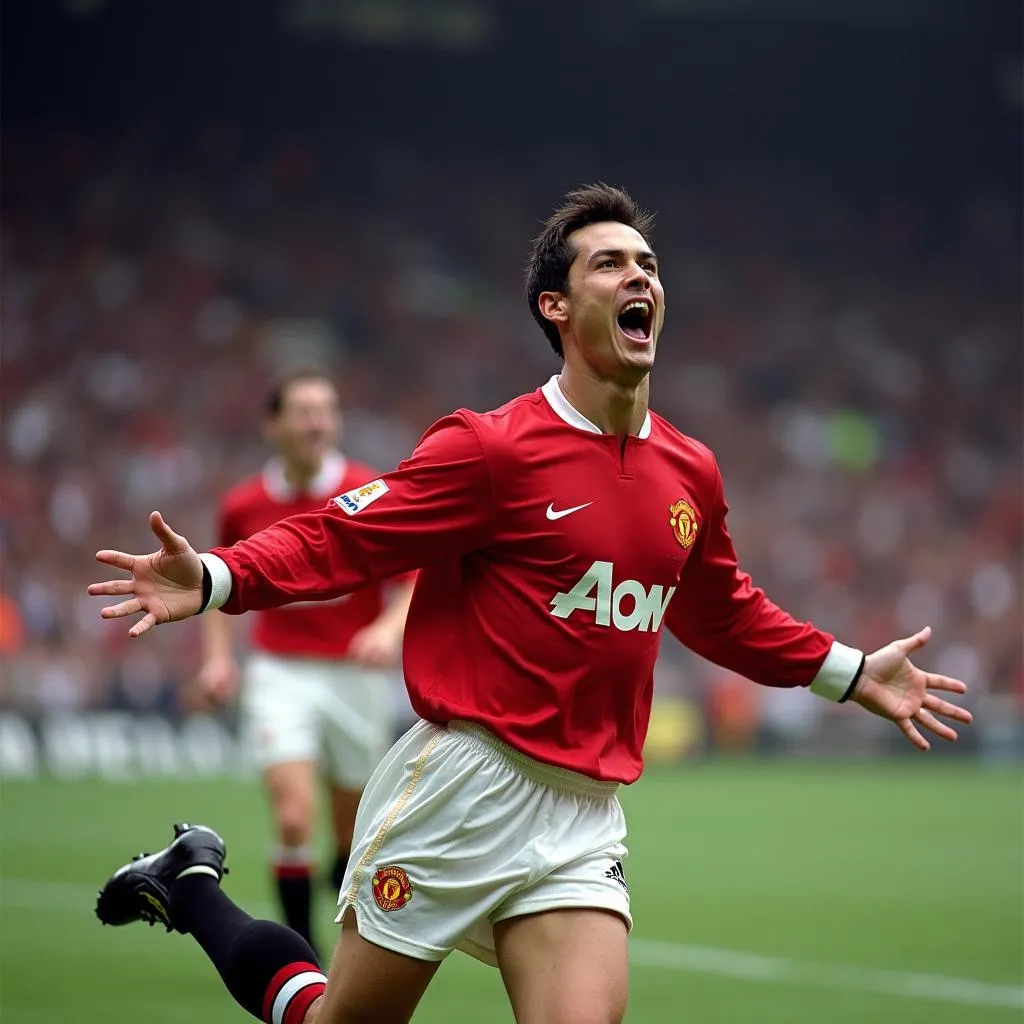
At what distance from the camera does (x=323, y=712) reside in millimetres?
8578

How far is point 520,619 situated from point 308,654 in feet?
13.9

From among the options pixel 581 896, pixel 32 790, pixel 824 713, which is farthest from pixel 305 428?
pixel 824 713

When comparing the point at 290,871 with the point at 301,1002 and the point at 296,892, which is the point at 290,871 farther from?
the point at 301,1002

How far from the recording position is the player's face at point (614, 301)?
4621 mm

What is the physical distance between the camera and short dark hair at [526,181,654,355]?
4773 millimetres

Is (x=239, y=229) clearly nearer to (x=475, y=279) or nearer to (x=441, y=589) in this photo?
(x=475, y=279)

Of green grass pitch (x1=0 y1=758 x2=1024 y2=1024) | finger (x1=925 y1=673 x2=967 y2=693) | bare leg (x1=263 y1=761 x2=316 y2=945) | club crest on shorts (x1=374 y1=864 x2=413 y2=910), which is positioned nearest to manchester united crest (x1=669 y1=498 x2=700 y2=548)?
finger (x1=925 y1=673 x2=967 y2=693)

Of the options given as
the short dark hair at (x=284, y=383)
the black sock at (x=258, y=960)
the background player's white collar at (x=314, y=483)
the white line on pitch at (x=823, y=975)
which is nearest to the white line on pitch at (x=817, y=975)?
the white line on pitch at (x=823, y=975)

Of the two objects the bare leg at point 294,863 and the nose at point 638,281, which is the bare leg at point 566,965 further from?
the bare leg at point 294,863

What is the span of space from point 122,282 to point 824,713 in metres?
12.3

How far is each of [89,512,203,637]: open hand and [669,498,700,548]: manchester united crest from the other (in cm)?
127

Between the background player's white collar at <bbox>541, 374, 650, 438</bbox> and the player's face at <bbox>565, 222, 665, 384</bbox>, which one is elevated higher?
the player's face at <bbox>565, 222, 665, 384</bbox>

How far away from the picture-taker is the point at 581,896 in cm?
441

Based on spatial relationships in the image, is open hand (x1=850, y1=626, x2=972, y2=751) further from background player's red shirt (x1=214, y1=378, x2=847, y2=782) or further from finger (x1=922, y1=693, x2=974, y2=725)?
background player's red shirt (x1=214, y1=378, x2=847, y2=782)
